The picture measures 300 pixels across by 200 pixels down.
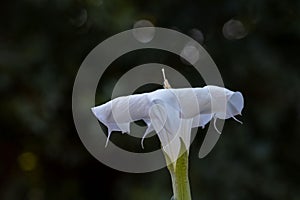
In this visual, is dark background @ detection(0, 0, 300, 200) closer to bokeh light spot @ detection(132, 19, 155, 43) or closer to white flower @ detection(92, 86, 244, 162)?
bokeh light spot @ detection(132, 19, 155, 43)

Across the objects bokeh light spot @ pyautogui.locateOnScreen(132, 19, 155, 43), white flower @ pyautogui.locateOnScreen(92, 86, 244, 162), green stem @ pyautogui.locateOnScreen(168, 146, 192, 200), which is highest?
bokeh light spot @ pyautogui.locateOnScreen(132, 19, 155, 43)

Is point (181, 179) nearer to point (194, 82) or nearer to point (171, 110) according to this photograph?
point (171, 110)

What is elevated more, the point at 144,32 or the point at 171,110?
the point at 144,32

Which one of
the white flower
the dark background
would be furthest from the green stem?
the dark background

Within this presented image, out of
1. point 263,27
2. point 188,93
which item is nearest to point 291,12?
point 263,27

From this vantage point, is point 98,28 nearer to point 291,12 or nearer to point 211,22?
point 211,22

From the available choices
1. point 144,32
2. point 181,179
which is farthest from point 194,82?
point 181,179

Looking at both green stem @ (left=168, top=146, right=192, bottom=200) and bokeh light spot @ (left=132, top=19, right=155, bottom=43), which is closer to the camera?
green stem @ (left=168, top=146, right=192, bottom=200)
